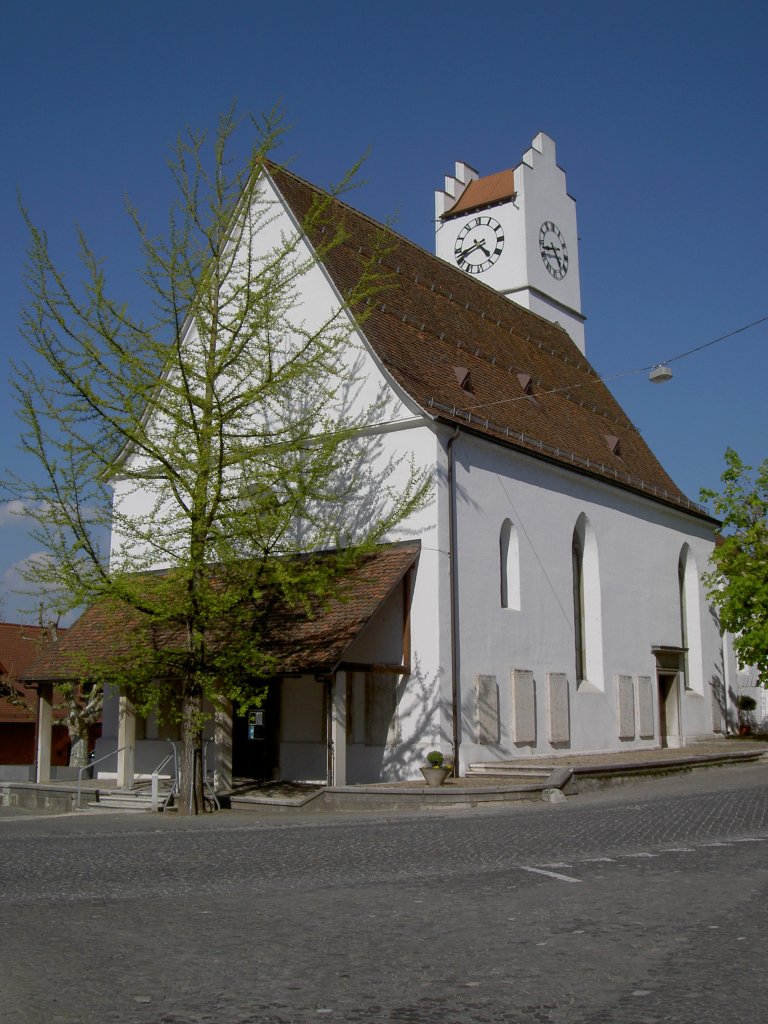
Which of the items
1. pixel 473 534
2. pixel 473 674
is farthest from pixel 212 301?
pixel 473 674

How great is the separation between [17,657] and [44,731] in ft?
48.9

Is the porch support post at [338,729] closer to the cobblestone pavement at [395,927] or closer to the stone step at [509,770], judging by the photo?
the stone step at [509,770]

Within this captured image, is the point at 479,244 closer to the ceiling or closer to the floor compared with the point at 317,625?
closer to the ceiling

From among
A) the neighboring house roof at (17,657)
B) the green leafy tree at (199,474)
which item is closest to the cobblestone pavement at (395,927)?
the green leafy tree at (199,474)

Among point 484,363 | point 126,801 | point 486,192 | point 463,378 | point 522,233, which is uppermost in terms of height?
point 486,192

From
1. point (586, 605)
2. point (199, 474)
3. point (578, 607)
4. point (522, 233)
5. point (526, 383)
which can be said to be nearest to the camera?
point (199, 474)

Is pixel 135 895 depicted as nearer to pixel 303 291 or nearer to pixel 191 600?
pixel 191 600

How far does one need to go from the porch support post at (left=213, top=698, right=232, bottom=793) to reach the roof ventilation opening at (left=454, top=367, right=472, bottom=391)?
834cm

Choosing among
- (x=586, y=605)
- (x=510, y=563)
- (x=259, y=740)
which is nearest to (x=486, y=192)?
(x=586, y=605)

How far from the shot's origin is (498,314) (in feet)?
98.5

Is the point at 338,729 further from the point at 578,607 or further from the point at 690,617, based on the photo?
the point at 690,617

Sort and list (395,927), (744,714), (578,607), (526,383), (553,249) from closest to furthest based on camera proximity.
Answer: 1. (395,927)
2. (578,607)
3. (526,383)
4. (744,714)
5. (553,249)

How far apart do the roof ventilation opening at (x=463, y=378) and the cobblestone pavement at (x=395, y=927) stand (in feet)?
40.2

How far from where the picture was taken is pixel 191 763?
55.6 feet
